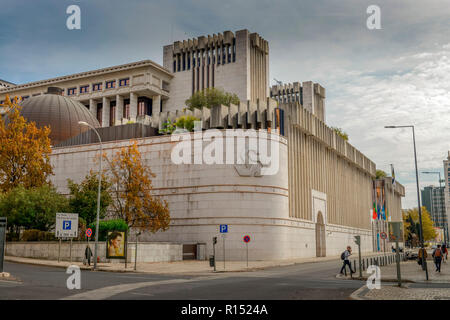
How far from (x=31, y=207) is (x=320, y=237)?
36403 mm

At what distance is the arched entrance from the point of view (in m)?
57.4

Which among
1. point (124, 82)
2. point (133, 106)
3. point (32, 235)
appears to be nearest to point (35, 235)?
point (32, 235)

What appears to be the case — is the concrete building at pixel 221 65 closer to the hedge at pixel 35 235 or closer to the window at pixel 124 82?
the window at pixel 124 82

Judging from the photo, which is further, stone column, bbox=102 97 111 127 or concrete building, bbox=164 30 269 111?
stone column, bbox=102 97 111 127

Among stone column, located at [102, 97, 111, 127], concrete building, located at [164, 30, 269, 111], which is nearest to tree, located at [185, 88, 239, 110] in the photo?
concrete building, located at [164, 30, 269, 111]

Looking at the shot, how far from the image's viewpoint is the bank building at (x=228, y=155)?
43.2m

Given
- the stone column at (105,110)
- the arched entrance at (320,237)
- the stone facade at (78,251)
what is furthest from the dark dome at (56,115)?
the arched entrance at (320,237)

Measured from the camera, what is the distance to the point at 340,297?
1444cm

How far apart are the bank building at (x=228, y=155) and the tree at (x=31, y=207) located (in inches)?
396

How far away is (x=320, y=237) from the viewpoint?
192ft

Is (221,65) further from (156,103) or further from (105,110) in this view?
(105,110)

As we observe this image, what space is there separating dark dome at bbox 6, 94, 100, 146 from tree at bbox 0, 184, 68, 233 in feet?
74.8

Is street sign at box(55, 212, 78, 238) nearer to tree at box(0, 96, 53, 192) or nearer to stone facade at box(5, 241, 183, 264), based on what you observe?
stone facade at box(5, 241, 183, 264)

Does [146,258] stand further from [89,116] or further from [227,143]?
[89,116]
